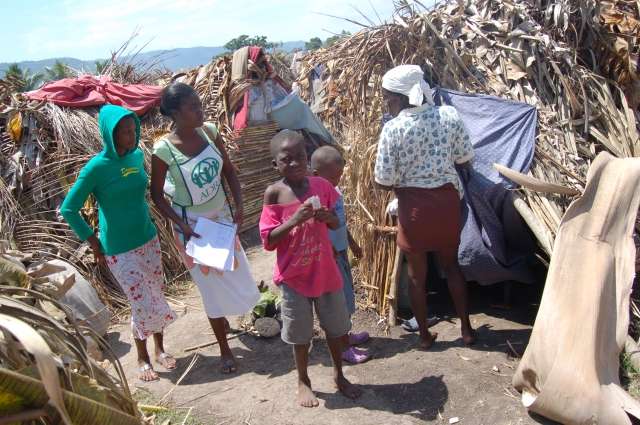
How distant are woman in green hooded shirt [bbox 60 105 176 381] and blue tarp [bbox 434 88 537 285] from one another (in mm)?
2036

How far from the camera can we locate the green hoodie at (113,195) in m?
3.42

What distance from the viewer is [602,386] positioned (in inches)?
107

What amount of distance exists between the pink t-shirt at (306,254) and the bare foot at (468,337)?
3.55 ft

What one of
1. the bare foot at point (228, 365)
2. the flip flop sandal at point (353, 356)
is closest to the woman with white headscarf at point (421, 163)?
the flip flop sandal at point (353, 356)

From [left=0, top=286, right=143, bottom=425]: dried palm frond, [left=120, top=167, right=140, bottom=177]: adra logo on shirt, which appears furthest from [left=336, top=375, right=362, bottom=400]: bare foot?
[left=0, top=286, right=143, bottom=425]: dried palm frond

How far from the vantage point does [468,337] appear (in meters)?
3.69

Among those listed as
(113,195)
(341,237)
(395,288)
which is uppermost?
(113,195)

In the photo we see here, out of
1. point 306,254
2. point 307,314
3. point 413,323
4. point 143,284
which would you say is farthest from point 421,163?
point 143,284

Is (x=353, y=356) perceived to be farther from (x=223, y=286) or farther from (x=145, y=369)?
(x=145, y=369)

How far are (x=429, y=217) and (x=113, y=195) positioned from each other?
6.28 ft

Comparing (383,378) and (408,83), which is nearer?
(408,83)

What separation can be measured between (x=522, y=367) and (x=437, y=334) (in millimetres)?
937

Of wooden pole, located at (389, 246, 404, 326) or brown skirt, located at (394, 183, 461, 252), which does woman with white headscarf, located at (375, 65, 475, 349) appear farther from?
wooden pole, located at (389, 246, 404, 326)

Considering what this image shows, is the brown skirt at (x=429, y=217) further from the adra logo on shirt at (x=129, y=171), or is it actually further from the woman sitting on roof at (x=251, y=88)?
the woman sitting on roof at (x=251, y=88)
